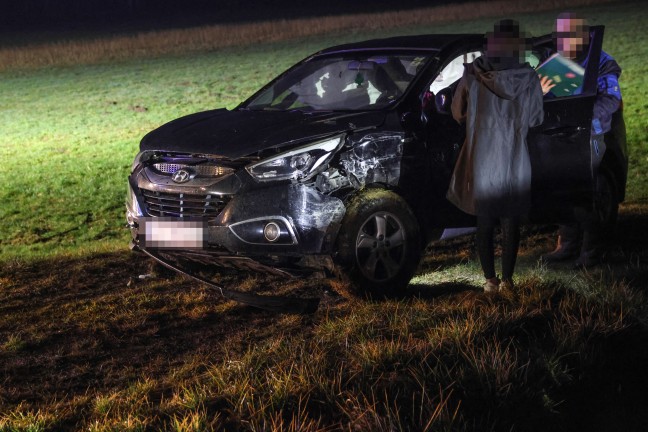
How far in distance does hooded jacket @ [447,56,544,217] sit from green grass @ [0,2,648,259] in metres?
4.59

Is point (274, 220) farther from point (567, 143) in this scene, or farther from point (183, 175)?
point (567, 143)

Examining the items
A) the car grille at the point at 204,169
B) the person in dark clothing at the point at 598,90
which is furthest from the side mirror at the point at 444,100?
the car grille at the point at 204,169

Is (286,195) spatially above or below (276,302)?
above

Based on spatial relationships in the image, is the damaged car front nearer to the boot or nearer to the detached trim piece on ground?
the detached trim piece on ground

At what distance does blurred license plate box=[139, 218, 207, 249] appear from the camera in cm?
666

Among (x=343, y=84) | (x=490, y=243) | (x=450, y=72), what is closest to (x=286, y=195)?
(x=490, y=243)

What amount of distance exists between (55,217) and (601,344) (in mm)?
8054

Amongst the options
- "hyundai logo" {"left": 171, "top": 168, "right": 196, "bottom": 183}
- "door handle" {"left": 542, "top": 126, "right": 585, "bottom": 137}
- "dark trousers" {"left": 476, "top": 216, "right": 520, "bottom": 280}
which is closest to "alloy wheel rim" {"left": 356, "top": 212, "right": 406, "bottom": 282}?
"dark trousers" {"left": 476, "top": 216, "right": 520, "bottom": 280}

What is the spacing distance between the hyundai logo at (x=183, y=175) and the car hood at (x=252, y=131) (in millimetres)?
137

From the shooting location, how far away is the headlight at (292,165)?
6480mm

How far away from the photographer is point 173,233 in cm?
677

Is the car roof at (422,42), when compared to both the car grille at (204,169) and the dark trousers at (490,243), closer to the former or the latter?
the dark trousers at (490,243)

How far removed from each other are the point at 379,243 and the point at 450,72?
168 centimetres

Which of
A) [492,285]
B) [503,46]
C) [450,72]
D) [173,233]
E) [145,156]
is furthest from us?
[450,72]
